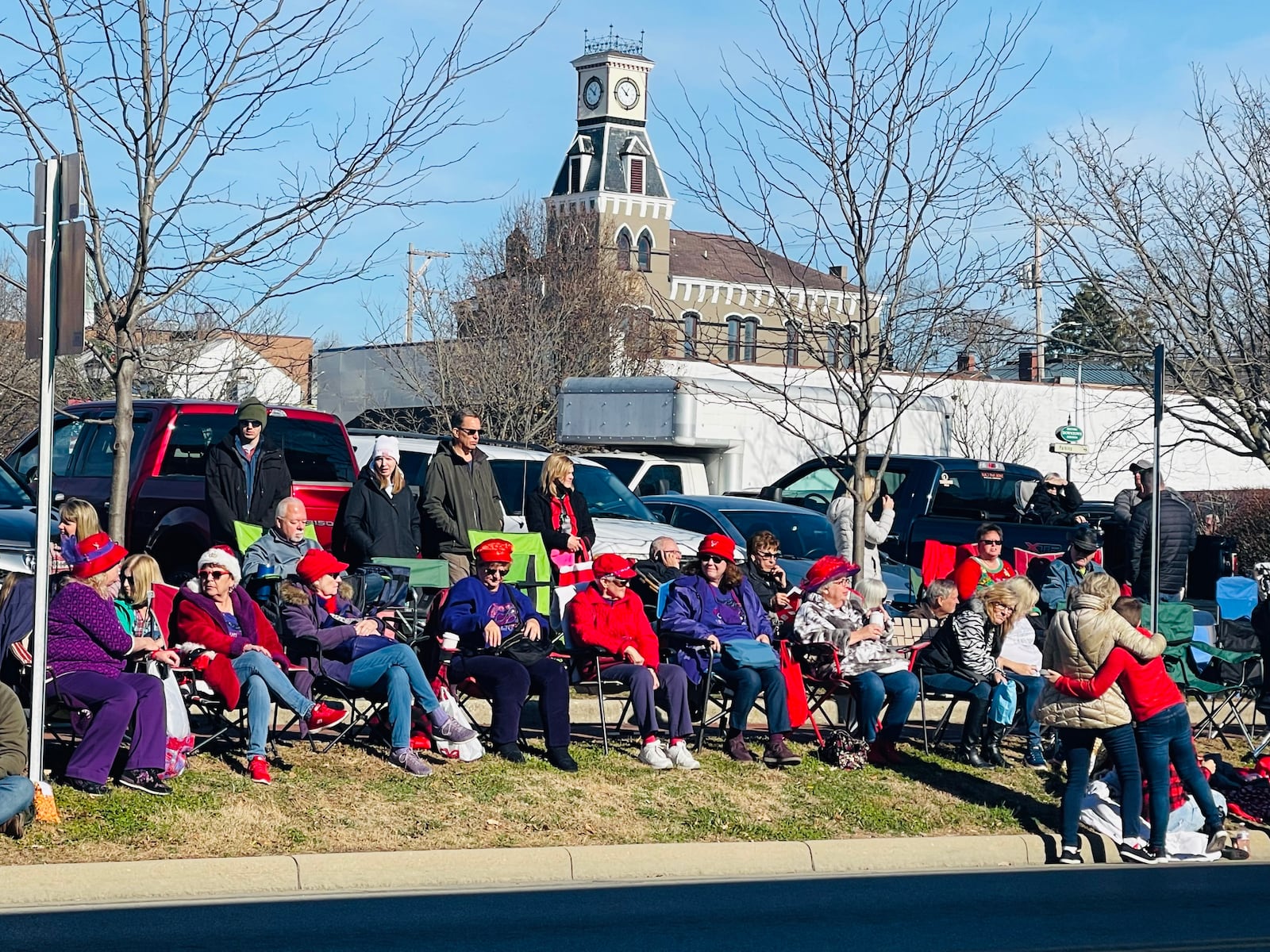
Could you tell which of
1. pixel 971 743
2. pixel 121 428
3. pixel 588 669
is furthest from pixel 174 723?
pixel 971 743

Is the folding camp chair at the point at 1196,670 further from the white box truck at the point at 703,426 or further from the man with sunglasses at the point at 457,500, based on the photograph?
the white box truck at the point at 703,426

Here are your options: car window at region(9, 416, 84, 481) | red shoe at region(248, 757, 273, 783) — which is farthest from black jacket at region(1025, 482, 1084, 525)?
red shoe at region(248, 757, 273, 783)

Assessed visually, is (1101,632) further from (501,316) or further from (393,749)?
(501,316)

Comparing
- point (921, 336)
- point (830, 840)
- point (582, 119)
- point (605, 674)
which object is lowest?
point (830, 840)

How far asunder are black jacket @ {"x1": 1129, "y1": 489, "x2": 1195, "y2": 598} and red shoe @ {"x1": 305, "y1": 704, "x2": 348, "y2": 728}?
854 cm

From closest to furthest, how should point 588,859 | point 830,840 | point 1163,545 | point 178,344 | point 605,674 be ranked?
point 588,859, point 830,840, point 605,674, point 1163,545, point 178,344

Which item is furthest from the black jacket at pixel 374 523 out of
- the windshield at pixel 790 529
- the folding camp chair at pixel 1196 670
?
the folding camp chair at pixel 1196 670

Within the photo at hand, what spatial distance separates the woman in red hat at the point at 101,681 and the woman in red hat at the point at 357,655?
3.87 ft

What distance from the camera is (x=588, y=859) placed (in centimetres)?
903

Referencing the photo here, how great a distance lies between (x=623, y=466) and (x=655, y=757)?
985cm

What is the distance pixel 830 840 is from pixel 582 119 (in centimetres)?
10075

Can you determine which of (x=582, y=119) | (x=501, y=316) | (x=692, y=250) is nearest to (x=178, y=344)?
(x=501, y=316)

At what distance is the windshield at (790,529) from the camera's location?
16.9 meters

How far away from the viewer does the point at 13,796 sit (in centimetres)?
797
